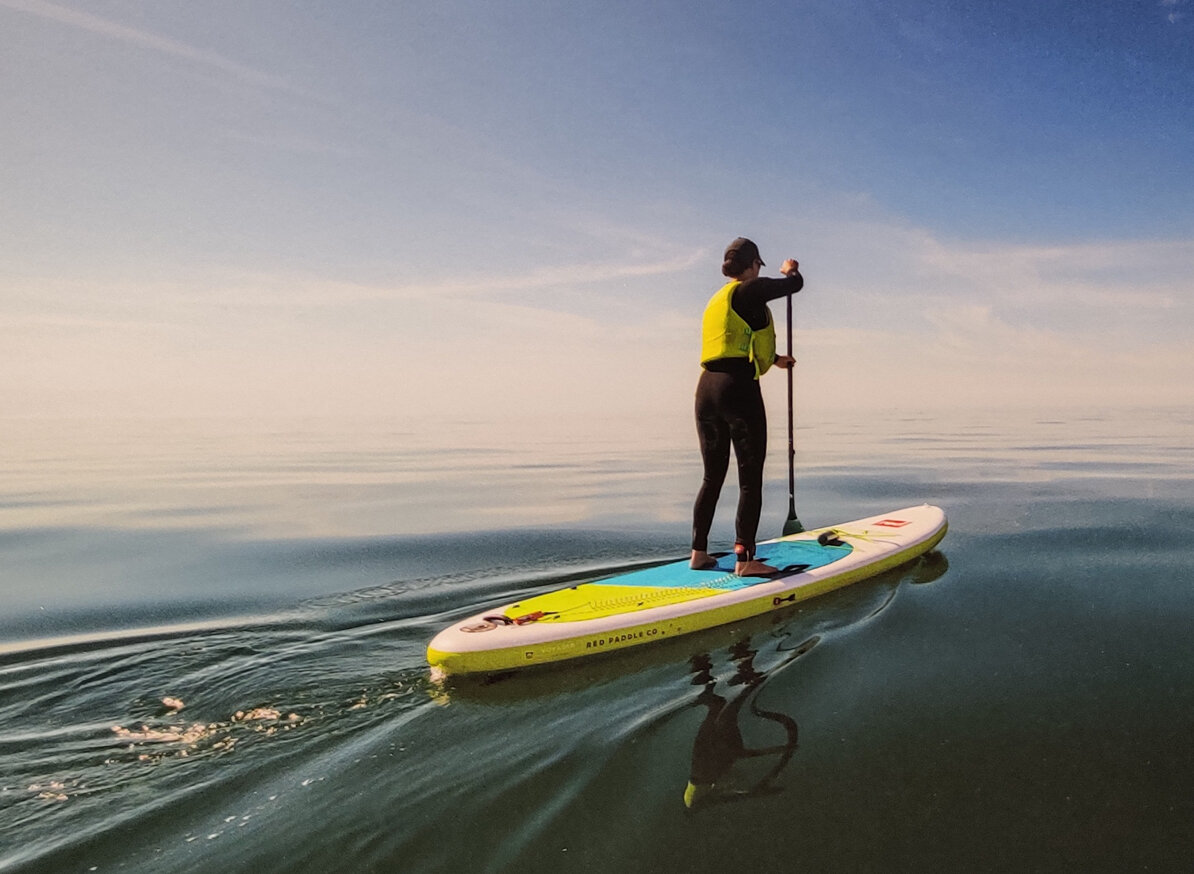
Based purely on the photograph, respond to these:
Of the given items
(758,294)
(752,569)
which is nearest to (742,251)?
(758,294)

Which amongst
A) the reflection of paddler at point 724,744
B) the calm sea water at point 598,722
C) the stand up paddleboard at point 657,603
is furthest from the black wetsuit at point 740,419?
the reflection of paddler at point 724,744

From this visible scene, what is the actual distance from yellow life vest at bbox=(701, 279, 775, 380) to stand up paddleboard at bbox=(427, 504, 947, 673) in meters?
1.79

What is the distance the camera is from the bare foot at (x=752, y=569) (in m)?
5.46

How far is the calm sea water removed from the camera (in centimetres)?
233

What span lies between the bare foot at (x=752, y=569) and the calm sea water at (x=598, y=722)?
19.9 inches

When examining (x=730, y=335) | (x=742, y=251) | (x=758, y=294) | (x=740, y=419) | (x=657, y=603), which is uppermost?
(x=742, y=251)

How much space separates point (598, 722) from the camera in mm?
3236

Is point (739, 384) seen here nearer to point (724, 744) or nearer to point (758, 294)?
point (758, 294)

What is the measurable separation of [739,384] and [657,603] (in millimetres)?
1907

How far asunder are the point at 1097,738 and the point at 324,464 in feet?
70.2

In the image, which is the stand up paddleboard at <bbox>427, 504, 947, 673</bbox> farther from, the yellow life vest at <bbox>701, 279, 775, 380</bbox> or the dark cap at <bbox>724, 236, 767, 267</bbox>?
the dark cap at <bbox>724, 236, 767, 267</bbox>

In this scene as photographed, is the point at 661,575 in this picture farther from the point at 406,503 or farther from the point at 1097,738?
the point at 406,503

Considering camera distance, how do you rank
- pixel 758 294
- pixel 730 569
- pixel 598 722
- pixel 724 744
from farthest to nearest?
1. pixel 730 569
2. pixel 758 294
3. pixel 598 722
4. pixel 724 744

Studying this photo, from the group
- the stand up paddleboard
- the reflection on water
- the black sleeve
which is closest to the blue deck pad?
the stand up paddleboard
